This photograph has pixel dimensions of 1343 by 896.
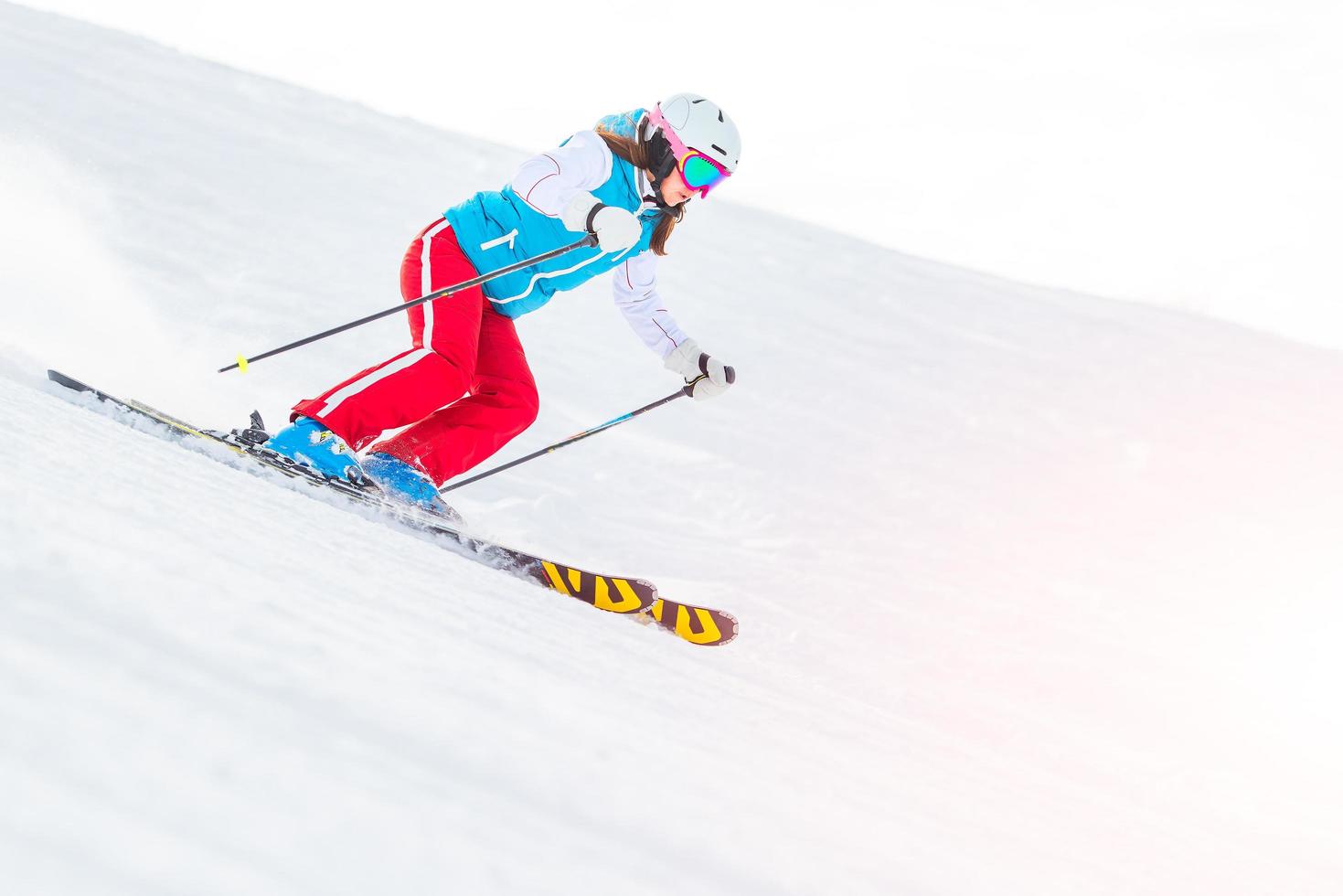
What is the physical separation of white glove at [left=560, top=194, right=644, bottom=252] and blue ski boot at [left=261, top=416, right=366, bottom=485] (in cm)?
105

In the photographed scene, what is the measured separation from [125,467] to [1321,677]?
6.81 metres

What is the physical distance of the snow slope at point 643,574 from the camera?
721 millimetres

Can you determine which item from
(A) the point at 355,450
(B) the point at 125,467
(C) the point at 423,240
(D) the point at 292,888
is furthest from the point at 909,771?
(C) the point at 423,240

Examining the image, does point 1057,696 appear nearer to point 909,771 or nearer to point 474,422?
point 474,422

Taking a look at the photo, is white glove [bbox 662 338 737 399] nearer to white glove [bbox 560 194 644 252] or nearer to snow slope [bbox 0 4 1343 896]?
white glove [bbox 560 194 644 252]

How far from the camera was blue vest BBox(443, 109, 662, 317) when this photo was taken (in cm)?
352

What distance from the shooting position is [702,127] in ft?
10.9

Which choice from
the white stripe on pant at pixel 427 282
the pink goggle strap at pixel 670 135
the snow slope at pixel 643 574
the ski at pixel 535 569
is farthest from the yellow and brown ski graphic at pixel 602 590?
the pink goggle strap at pixel 670 135

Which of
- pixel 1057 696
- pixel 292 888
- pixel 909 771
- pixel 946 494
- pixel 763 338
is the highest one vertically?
pixel 763 338

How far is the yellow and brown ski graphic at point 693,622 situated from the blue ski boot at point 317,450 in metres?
1.06

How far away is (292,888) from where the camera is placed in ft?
1.80

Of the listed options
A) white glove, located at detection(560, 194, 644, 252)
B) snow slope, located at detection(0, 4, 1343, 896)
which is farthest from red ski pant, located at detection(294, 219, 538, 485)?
snow slope, located at detection(0, 4, 1343, 896)

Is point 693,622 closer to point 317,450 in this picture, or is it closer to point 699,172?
point 317,450

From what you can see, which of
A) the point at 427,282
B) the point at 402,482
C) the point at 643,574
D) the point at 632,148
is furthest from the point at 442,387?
the point at 643,574
